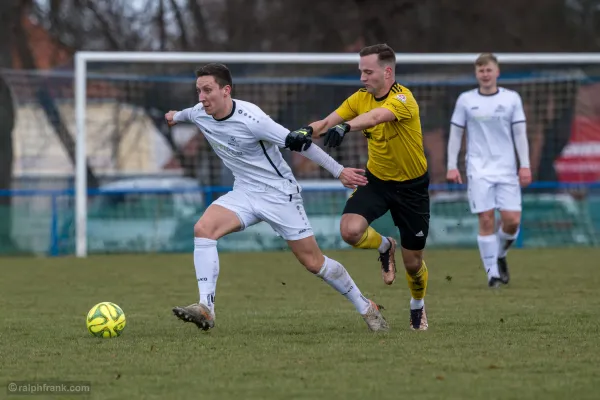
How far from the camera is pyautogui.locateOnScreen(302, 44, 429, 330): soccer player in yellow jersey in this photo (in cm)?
821

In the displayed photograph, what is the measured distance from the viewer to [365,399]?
5.52 metres

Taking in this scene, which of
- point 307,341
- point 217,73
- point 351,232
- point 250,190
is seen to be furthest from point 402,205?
point 217,73

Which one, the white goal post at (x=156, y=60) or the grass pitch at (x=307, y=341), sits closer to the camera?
the grass pitch at (x=307, y=341)

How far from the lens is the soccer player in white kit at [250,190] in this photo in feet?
26.3

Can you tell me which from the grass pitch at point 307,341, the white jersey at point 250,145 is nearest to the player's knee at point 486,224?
the grass pitch at point 307,341

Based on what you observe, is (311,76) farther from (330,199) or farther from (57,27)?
(57,27)

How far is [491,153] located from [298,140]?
15.9ft

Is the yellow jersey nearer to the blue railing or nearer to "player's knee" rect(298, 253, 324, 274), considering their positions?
"player's knee" rect(298, 253, 324, 274)

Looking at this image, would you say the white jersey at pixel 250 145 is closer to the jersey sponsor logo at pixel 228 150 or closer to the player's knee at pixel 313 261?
the jersey sponsor logo at pixel 228 150

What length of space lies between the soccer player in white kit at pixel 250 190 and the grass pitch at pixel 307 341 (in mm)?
377

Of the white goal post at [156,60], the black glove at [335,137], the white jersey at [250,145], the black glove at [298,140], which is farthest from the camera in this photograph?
the white goal post at [156,60]

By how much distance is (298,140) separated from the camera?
25.1ft

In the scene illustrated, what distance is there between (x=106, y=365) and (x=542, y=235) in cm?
1301

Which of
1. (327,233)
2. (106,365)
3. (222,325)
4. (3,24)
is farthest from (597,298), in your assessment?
(3,24)
